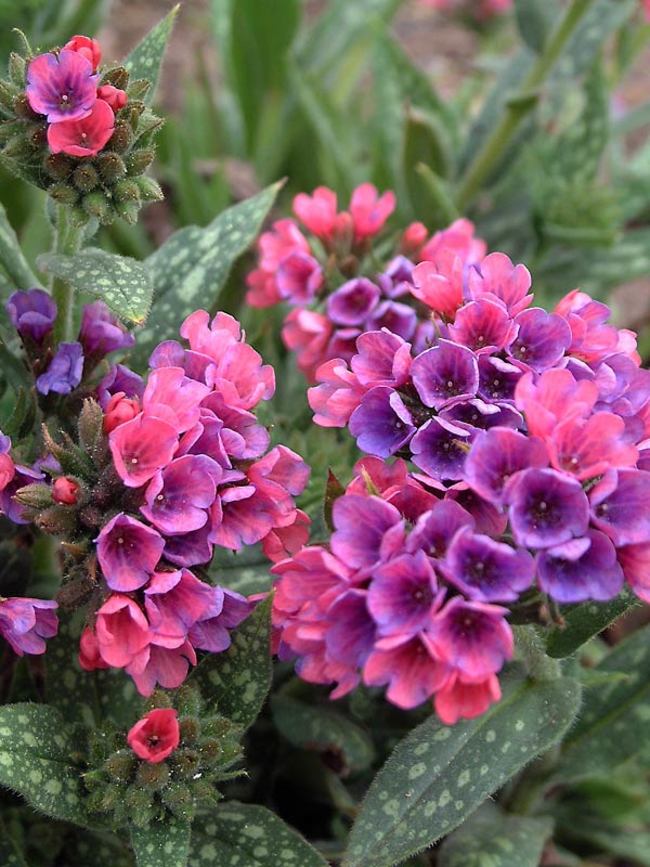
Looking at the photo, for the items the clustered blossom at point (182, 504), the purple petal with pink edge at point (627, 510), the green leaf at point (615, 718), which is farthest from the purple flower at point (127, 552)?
the green leaf at point (615, 718)

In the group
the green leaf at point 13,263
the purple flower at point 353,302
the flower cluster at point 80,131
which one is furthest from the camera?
the purple flower at point 353,302

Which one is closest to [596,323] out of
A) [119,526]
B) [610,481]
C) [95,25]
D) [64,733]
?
[610,481]

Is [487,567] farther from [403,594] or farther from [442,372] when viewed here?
[442,372]

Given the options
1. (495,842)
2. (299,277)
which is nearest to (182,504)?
(299,277)

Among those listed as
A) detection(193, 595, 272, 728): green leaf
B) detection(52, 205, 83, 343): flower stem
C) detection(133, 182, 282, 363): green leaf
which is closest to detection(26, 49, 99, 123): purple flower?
detection(52, 205, 83, 343): flower stem

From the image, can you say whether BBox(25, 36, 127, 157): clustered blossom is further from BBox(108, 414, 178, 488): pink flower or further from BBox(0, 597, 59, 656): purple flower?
BBox(0, 597, 59, 656): purple flower

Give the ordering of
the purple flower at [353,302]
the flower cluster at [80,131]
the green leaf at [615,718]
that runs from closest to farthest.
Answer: the flower cluster at [80,131], the purple flower at [353,302], the green leaf at [615,718]

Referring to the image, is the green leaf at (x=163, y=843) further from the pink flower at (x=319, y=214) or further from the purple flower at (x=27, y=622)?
the pink flower at (x=319, y=214)
